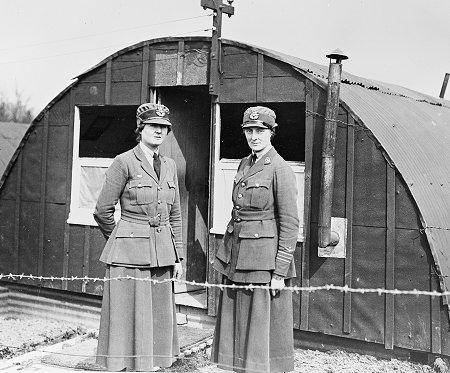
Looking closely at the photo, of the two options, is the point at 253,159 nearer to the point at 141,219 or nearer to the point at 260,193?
the point at 260,193

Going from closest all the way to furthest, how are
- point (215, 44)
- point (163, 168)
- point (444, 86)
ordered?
point (163, 168) → point (215, 44) → point (444, 86)

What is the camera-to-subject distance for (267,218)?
4.92m

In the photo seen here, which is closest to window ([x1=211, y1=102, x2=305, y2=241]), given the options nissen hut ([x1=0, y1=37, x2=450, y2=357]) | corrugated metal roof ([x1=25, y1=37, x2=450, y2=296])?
nissen hut ([x1=0, y1=37, x2=450, y2=357])

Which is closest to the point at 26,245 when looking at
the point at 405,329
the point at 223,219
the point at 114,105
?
the point at 114,105

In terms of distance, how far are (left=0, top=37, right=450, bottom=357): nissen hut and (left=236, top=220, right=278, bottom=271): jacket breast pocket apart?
975 mm

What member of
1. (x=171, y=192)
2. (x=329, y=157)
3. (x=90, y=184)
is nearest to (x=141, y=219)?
(x=171, y=192)

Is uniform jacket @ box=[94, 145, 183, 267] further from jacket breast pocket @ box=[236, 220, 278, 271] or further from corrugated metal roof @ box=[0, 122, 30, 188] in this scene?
corrugated metal roof @ box=[0, 122, 30, 188]

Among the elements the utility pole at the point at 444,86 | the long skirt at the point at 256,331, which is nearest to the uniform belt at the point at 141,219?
the long skirt at the point at 256,331

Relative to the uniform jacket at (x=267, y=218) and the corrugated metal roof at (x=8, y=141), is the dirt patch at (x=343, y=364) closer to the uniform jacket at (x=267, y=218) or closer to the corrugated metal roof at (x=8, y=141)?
the uniform jacket at (x=267, y=218)

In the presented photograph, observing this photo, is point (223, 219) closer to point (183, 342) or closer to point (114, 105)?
point (183, 342)

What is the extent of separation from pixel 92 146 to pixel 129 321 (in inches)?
152

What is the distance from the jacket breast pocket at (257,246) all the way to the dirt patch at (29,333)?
3.13m

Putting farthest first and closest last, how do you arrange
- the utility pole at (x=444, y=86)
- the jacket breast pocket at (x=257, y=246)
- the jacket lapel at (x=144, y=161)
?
the utility pole at (x=444, y=86) < the jacket lapel at (x=144, y=161) < the jacket breast pocket at (x=257, y=246)

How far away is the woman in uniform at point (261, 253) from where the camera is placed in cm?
484
